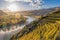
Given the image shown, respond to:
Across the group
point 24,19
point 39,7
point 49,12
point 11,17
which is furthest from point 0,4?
point 49,12

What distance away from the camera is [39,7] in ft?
6.83

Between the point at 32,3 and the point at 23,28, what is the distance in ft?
1.18

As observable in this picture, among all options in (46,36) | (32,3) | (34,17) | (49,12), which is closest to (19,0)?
(32,3)

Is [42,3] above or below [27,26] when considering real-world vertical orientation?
above

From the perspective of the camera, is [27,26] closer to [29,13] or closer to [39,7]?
[29,13]

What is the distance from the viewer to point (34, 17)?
2.05 m

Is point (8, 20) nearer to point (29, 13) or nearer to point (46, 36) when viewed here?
point (29, 13)

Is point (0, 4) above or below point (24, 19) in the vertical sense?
above

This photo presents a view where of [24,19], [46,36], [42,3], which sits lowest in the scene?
[46,36]

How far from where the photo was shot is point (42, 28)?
2.02m

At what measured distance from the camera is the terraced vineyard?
199 centimetres

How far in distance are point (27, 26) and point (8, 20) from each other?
27 centimetres

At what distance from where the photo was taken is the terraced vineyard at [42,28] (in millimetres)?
1986

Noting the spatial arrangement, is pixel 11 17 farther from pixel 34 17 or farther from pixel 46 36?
pixel 46 36
